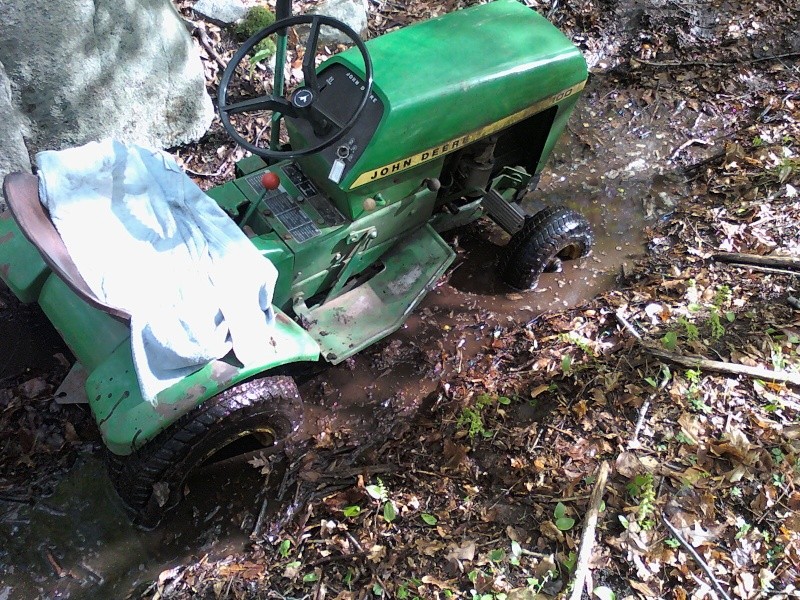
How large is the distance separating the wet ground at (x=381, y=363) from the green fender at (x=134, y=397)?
29.9 inches

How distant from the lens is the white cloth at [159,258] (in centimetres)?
263

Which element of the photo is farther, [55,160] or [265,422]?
[265,422]

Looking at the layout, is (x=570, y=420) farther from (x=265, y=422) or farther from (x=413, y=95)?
(x=413, y=95)

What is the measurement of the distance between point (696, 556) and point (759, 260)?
227cm

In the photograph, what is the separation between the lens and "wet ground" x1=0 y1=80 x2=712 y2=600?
3.21m

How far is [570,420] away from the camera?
3.47 meters

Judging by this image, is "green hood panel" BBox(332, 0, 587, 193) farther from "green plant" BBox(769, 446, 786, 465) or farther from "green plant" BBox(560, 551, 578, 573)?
"green plant" BBox(769, 446, 786, 465)

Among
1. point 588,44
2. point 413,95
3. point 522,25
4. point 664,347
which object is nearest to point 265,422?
point 413,95

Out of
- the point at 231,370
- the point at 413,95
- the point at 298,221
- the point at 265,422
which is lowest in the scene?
the point at 265,422

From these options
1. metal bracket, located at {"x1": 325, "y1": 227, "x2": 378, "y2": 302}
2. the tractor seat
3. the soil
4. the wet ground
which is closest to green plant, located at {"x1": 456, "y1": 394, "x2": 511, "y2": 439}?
the soil

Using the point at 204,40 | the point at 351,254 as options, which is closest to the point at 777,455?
the point at 351,254

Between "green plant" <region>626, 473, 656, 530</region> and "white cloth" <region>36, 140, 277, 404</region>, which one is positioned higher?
"white cloth" <region>36, 140, 277, 404</region>

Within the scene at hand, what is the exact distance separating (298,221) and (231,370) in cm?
93

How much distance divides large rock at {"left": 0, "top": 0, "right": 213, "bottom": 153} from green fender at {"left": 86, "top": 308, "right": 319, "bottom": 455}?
198cm
